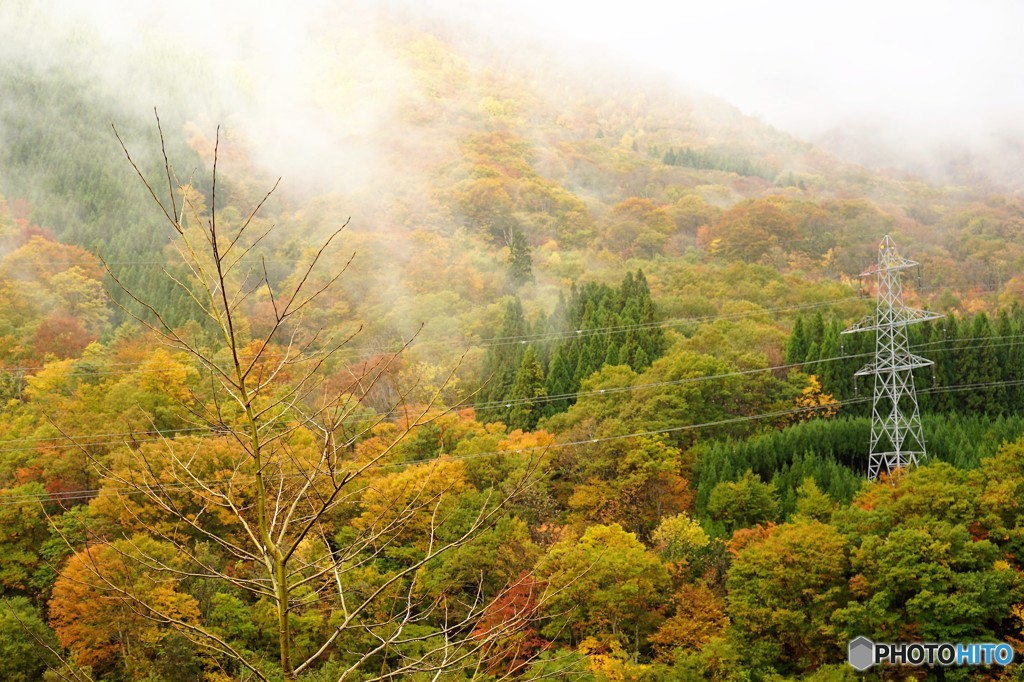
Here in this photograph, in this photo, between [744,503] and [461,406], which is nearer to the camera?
[744,503]

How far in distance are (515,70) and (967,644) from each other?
7884 centimetres

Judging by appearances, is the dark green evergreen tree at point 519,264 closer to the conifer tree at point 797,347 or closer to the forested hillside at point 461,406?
the forested hillside at point 461,406

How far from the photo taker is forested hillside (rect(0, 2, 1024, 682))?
6.18 metres

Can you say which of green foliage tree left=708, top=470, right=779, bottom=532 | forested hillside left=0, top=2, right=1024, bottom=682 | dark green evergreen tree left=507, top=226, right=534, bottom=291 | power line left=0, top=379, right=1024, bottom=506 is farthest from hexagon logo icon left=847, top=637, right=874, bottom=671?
dark green evergreen tree left=507, top=226, right=534, bottom=291

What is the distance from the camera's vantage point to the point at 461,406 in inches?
987

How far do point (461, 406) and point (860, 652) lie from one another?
1202 centimetres

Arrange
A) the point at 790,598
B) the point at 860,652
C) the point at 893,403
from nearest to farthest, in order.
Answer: the point at 860,652 → the point at 790,598 → the point at 893,403

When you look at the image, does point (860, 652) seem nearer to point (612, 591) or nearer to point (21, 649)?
point (612, 591)

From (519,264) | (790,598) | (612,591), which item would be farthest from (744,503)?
(519,264)

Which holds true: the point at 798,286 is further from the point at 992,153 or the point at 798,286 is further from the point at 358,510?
the point at 992,153

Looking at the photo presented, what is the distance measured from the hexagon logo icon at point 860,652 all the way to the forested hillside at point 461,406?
207mm

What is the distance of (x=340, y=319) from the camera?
135 ft

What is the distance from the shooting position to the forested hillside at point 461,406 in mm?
6180

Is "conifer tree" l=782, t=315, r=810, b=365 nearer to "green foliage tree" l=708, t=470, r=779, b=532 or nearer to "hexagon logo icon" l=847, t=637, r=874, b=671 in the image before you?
"green foliage tree" l=708, t=470, r=779, b=532
